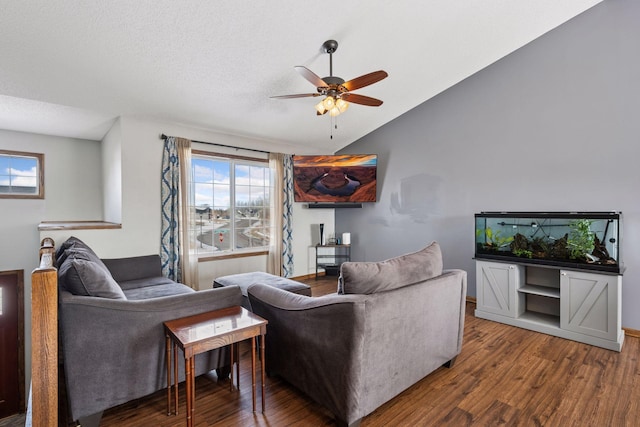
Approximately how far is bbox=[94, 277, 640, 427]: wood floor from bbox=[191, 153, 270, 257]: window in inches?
90.9

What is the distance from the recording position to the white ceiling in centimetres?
245

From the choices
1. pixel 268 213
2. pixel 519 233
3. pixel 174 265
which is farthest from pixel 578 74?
pixel 174 265

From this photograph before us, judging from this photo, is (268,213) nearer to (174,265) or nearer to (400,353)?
(174,265)

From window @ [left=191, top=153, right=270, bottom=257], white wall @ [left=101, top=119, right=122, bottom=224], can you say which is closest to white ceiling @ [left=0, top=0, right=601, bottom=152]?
white wall @ [left=101, top=119, right=122, bottom=224]

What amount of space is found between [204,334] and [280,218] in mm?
3487

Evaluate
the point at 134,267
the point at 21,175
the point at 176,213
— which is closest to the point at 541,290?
the point at 176,213

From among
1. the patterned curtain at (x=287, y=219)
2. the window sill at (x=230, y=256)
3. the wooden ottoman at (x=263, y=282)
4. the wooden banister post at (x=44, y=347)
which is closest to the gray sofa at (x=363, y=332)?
the wooden ottoman at (x=263, y=282)

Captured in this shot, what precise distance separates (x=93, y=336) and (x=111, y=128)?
3484mm

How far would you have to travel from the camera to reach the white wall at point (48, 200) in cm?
381

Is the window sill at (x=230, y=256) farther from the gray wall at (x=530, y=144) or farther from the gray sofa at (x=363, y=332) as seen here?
the gray sofa at (x=363, y=332)

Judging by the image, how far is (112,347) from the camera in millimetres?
1768

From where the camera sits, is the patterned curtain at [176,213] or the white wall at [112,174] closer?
the white wall at [112,174]

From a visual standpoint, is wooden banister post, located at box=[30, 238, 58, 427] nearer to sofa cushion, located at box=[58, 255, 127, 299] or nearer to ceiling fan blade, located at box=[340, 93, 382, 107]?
sofa cushion, located at box=[58, 255, 127, 299]

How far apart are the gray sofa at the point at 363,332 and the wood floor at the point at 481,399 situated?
0.14 meters
